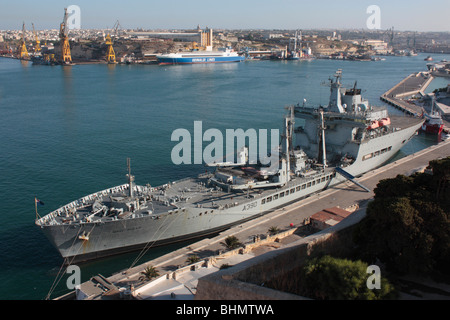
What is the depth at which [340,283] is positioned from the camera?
11.7 metres

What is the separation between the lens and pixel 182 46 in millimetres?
152875

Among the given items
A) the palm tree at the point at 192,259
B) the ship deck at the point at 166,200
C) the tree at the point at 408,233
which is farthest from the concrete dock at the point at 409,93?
the palm tree at the point at 192,259

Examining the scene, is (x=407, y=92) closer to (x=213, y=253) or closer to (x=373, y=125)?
(x=373, y=125)

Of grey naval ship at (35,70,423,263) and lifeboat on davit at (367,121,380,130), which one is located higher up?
lifeboat on davit at (367,121,380,130)

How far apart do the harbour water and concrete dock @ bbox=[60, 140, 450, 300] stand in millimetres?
2693

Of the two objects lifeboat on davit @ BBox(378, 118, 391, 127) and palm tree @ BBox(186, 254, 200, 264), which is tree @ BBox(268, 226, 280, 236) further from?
lifeboat on davit @ BBox(378, 118, 391, 127)

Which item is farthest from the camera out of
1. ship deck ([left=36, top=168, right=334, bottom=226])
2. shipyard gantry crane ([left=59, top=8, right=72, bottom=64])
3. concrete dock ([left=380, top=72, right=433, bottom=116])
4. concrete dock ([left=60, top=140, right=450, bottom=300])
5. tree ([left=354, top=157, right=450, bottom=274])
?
shipyard gantry crane ([left=59, top=8, right=72, bottom=64])

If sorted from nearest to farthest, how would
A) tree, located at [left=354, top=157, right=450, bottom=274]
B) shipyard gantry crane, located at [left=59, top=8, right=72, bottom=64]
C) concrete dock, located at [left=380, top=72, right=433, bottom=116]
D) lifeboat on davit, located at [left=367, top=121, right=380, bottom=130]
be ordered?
1. tree, located at [left=354, top=157, right=450, bottom=274]
2. lifeboat on davit, located at [left=367, top=121, right=380, bottom=130]
3. concrete dock, located at [left=380, top=72, right=433, bottom=116]
4. shipyard gantry crane, located at [left=59, top=8, right=72, bottom=64]

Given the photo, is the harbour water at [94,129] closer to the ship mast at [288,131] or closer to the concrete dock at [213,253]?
the concrete dock at [213,253]

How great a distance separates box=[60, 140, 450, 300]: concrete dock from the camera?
15641mm
